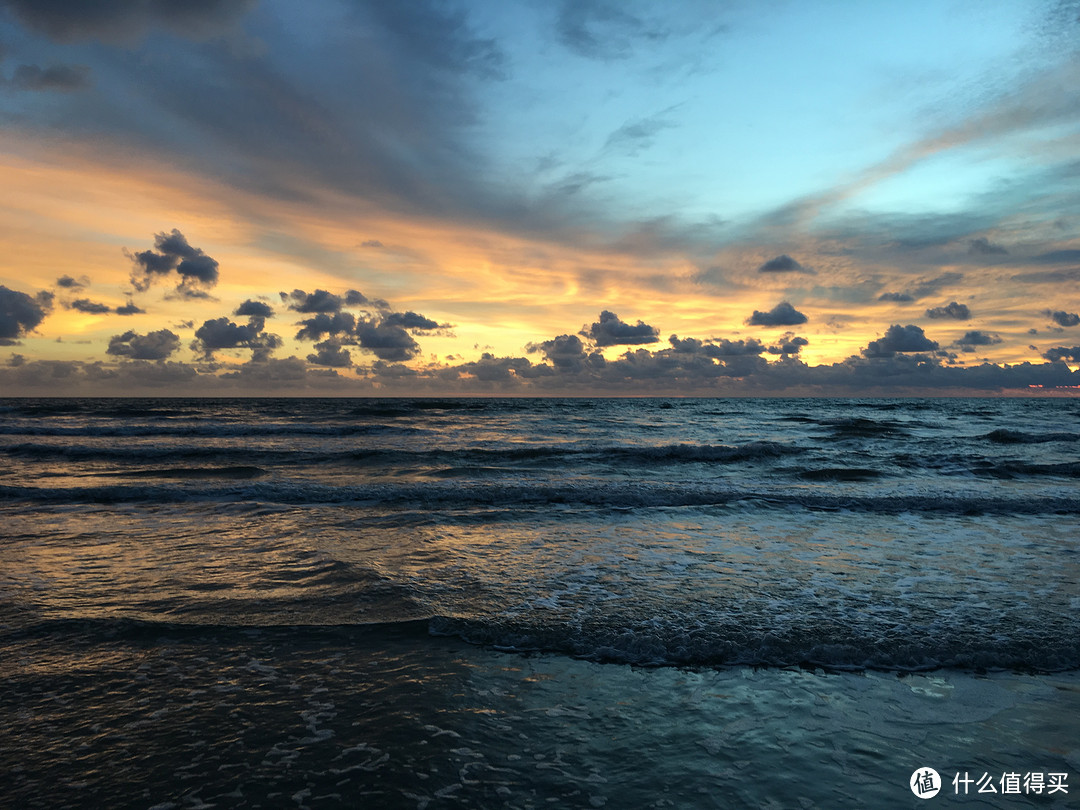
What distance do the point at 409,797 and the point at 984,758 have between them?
13.8 feet

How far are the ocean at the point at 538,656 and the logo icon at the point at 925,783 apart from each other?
0.04ft

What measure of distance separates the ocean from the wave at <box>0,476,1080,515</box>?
1.66ft

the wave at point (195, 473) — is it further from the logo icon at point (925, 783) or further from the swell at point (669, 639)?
the logo icon at point (925, 783)

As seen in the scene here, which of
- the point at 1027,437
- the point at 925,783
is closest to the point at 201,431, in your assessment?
the point at 925,783

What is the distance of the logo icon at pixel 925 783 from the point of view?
3.81 m

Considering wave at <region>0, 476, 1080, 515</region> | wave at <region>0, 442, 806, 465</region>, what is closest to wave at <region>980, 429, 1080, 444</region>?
wave at <region>0, 442, 806, 465</region>

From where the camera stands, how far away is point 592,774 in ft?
12.9

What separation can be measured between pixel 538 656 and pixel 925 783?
335 cm

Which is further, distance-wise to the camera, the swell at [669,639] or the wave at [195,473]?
the wave at [195,473]

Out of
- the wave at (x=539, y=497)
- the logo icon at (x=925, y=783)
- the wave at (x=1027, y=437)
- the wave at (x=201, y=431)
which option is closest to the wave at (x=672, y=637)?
the logo icon at (x=925, y=783)

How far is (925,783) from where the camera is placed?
3910 millimetres

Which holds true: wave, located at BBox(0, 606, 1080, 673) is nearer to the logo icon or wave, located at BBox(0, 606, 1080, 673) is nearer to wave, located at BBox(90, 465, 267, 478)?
the logo icon

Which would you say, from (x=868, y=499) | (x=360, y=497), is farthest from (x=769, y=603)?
(x=360, y=497)

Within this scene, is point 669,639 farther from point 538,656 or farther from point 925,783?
point 925,783
